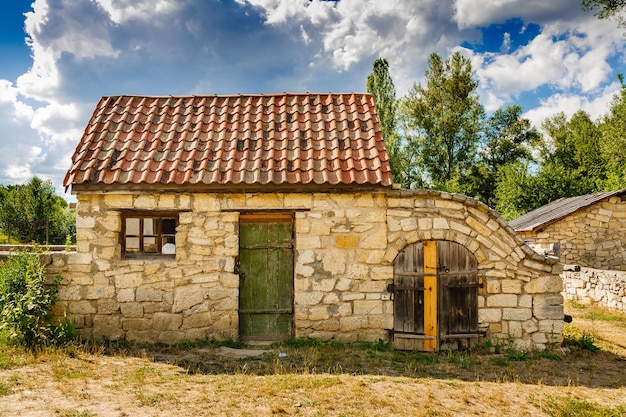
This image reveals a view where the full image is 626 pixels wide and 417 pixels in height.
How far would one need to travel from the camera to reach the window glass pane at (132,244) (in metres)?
7.12

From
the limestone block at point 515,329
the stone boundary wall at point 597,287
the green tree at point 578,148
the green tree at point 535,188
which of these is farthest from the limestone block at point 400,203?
the green tree at point 578,148

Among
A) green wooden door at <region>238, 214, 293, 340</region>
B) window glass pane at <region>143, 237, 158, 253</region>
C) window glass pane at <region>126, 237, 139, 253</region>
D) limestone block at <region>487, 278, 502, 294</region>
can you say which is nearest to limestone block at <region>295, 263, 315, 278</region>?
green wooden door at <region>238, 214, 293, 340</region>

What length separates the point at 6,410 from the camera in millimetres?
4312

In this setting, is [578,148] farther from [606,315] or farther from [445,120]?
[606,315]

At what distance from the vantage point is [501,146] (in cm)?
2780

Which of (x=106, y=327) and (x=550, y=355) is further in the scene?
(x=106, y=327)

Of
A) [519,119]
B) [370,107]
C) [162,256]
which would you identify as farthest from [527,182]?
[162,256]

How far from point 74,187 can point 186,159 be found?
170 cm

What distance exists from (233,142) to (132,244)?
234 cm

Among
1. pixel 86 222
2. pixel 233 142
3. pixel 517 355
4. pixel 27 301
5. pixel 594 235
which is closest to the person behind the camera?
pixel 27 301

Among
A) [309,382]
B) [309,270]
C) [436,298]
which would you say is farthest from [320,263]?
[309,382]

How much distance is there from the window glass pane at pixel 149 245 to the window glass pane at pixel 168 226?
0.73 ft

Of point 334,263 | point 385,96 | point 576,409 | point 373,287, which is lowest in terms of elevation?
point 576,409

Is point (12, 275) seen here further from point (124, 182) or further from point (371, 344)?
point (371, 344)
